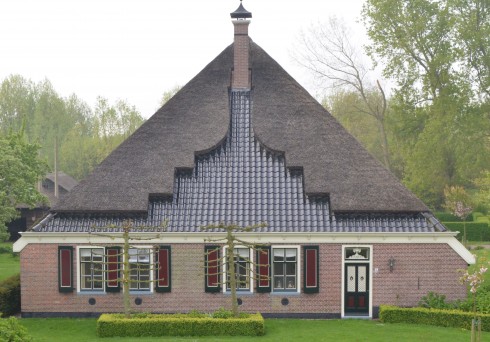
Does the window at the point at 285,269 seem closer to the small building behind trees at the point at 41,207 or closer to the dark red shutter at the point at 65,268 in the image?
the dark red shutter at the point at 65,268


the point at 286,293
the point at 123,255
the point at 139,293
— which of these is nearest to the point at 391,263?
the point at 286,293

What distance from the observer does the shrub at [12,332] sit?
12555mm

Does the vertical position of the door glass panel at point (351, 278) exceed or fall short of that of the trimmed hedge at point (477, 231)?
it falls short

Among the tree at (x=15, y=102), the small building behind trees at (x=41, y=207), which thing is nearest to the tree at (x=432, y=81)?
the small building behind trees at (x=41, y=207)

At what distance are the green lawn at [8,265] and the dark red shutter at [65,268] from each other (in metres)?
8.43

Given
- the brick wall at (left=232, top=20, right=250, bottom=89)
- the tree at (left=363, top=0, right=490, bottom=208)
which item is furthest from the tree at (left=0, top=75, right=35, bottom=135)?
the brick wall at (left=232, top=20, right=250, bottom=89)

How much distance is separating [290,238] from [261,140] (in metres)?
4.03

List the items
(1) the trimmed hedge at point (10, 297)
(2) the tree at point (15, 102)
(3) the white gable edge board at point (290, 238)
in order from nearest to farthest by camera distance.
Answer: (3) the white gable edge board at point (290, 238), (1) the trimmed hedge at point (10, 297), (2) the tree at point (15, 102)

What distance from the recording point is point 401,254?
20.0 metres

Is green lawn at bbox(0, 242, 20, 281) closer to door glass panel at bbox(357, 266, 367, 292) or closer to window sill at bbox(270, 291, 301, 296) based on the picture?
window sill at bbox(270, 291, 301, 296)

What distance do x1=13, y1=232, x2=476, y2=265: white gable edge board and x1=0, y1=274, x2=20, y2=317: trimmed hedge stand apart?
1743 mm

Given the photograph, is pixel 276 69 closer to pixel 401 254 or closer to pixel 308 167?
pixel 308 167

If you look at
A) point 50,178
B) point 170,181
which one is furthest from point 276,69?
→ point 50,178

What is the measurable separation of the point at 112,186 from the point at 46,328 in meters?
5.09
